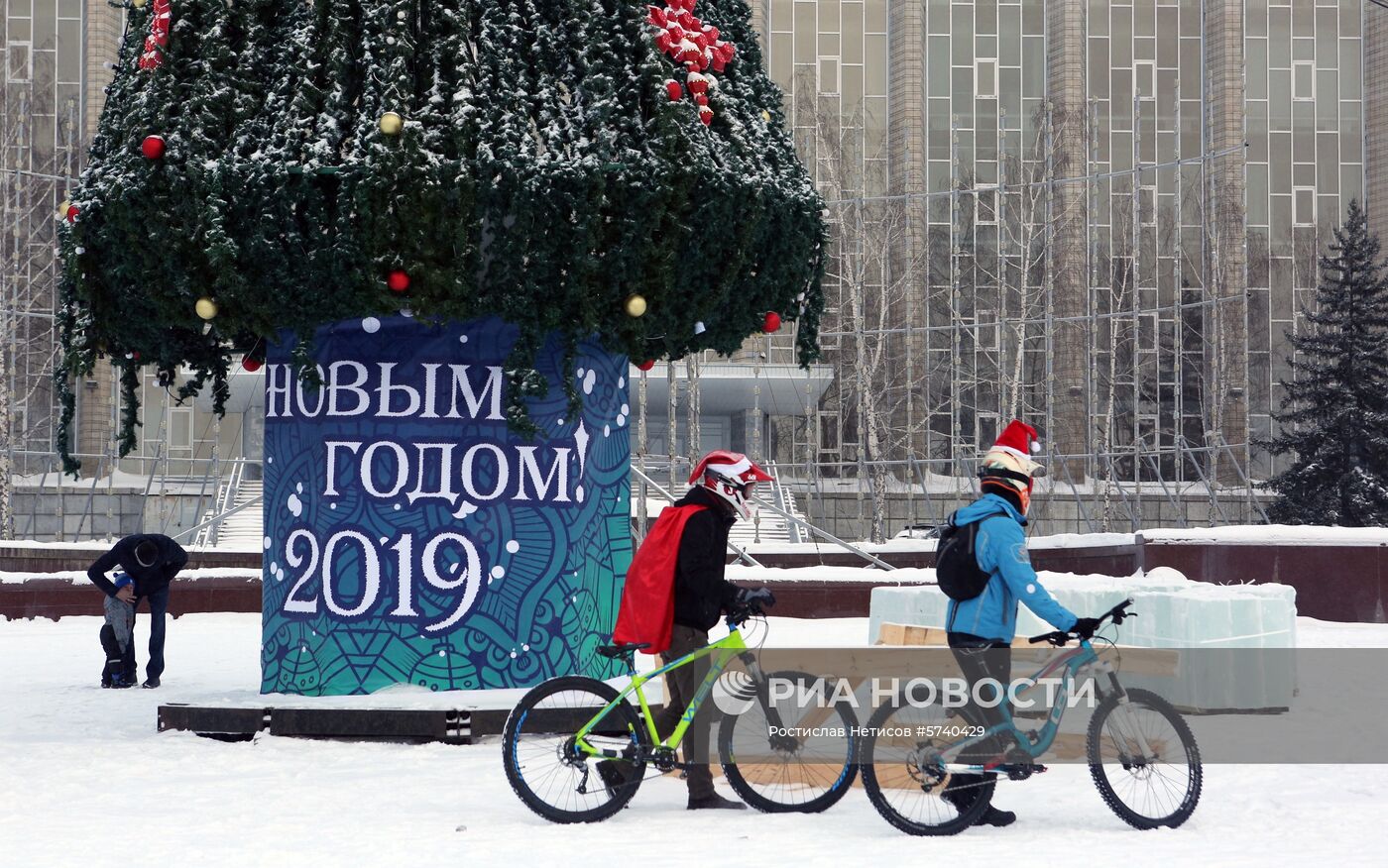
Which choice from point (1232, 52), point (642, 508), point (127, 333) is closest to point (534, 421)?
point (127, 333)

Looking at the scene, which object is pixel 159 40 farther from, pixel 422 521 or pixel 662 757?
pixel 662 757

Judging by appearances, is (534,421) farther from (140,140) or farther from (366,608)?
(140,140)

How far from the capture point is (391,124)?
9.73 m

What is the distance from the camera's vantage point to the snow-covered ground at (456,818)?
672 cm

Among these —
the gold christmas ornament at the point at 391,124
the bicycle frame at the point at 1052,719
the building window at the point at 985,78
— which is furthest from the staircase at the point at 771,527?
the bicycle frame at the point at 1052,719

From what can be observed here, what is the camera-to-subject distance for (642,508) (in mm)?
27328

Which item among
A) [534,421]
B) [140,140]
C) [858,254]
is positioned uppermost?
[858,254]

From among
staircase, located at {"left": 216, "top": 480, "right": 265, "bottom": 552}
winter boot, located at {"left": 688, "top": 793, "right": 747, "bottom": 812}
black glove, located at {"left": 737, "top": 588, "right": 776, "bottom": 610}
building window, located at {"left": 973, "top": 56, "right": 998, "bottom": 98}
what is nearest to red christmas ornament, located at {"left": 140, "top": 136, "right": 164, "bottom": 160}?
black glove, located at {"left": 737, "top": 588, "right": 776, "bottom": 610}

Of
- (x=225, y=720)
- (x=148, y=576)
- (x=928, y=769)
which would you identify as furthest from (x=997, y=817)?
(x=148, y=576)

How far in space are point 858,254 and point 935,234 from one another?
10.8m

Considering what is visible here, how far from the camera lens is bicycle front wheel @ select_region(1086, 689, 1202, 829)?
7109 mm

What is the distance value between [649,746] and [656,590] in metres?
0.75

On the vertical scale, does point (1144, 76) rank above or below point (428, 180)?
above

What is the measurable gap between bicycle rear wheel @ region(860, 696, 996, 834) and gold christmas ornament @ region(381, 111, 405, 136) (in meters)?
4.86
